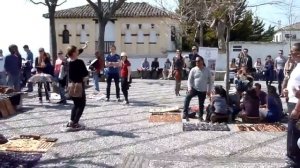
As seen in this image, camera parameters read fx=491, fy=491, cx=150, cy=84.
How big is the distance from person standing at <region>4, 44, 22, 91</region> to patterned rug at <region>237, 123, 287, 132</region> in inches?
280

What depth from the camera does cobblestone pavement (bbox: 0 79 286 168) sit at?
7.18m

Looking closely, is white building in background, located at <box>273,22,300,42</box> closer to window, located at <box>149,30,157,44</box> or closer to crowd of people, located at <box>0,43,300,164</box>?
window, located at <box>149,30,157,44</box>

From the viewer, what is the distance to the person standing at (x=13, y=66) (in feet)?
46.1

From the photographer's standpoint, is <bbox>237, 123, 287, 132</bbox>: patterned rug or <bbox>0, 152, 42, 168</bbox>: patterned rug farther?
<bbox>237, 123, 287, 132</bbox>: patterned rug

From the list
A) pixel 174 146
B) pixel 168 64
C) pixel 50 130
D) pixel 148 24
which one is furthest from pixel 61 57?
pixel 148 24

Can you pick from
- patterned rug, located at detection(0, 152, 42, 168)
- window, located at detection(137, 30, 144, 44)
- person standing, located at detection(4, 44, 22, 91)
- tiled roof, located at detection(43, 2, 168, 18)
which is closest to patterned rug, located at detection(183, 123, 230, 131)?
patterned rug, located at detection(0, 152, 42, 168)

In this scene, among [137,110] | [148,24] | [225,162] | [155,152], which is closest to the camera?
[225,162]

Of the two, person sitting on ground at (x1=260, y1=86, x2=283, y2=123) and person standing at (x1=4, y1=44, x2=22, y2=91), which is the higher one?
person standing at (x1=4, y1=44, x2=22, y2=91)

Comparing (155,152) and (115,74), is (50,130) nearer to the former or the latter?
(155,152)

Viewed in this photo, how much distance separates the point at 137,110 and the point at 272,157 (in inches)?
236

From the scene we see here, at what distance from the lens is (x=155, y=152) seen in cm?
782

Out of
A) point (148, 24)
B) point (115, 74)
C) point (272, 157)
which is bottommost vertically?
point (272, 157)

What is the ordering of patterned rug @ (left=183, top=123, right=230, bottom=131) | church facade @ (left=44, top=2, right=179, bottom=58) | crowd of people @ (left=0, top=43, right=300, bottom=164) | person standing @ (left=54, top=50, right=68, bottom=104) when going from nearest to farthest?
crowd of people @ (left=0, top=43, right=300, bottom=164)
patterned rug @ (left=183, top=123, right=230, bottom=131)
person standing @ (left=54, top=50, right=68, bottom=104)
church facade @ (left=44, top=2, right=179, bottom=58)

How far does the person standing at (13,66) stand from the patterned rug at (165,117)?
15.5 ft
